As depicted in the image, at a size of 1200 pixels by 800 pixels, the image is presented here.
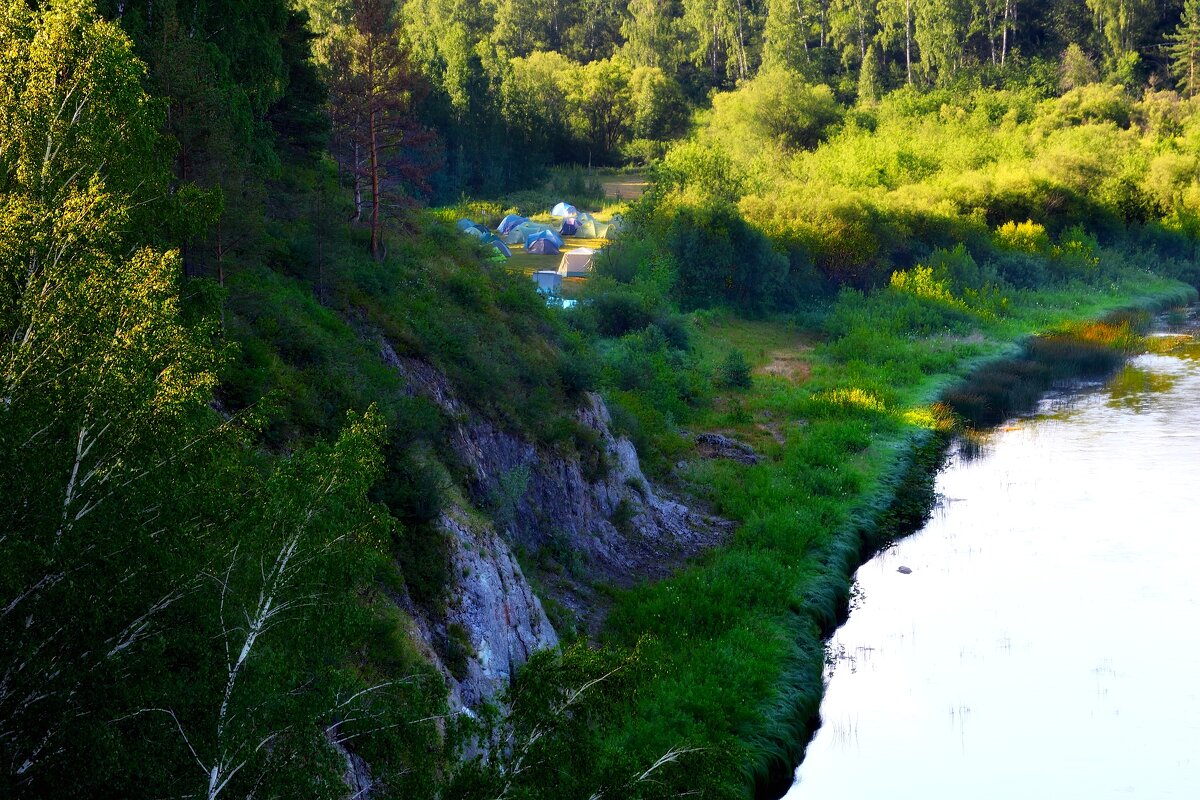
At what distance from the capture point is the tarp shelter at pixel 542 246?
5672 centimetres

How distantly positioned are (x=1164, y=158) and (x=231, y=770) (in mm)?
68201

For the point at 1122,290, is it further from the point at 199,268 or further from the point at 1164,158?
the point at 199,268

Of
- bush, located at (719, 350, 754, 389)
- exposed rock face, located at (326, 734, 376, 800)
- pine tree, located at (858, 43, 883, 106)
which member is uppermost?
pine tree, located at (858, 43, 883, 106)

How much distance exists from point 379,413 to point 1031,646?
12021mm

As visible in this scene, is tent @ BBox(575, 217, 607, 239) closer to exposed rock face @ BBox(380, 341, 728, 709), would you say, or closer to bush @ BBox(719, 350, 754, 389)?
bush @ BBox(719, 350, 754, 389)

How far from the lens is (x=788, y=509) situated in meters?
23.3

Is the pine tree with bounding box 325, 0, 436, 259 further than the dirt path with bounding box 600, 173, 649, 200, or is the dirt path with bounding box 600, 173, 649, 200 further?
the dirt path with bounding box 600, 173, 649, 200

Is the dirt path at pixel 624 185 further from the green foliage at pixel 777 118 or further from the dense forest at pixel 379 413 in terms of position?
the dense forest at pixel 379 413

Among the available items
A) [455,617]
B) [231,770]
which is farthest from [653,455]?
[231,770]

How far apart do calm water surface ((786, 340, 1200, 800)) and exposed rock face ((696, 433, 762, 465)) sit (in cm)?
471

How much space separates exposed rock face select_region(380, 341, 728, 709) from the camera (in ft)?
47.1

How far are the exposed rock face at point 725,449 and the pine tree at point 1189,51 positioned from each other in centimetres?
6190

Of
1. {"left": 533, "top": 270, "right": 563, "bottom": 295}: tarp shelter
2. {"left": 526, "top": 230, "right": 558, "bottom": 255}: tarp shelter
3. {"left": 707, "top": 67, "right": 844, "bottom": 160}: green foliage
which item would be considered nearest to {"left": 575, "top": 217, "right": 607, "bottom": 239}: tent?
{"left": 526, "top": 230, "right": 558, "bottom": 255}: tarp shelter

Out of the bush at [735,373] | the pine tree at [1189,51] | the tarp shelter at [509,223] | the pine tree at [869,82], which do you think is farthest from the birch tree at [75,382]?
the pine tree at [1189,51]
